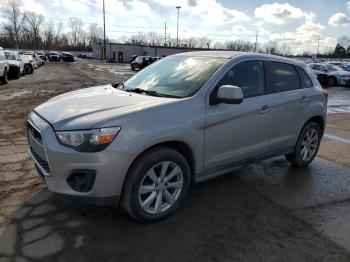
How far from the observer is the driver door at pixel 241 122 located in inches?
158

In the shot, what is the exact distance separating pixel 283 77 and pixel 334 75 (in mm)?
22273

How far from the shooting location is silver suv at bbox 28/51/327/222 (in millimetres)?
3250

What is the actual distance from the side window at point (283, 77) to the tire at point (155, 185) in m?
2.01

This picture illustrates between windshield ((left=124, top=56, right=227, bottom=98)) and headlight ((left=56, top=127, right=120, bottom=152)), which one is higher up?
windshield ((left=124, top=56, right=227, bottom=98))

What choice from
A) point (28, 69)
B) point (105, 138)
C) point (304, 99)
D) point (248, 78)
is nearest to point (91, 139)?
point (105, 138)

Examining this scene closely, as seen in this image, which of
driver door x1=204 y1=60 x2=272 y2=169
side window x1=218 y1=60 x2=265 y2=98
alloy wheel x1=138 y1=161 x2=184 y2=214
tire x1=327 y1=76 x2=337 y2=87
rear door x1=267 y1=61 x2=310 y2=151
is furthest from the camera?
tire x1=327 y1=76 x2=337 y2=87

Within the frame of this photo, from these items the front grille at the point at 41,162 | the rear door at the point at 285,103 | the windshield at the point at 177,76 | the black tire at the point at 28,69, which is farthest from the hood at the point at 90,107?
the black tire at the point at 28,69

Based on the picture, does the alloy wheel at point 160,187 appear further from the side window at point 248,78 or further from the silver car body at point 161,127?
the side window at point 248,78

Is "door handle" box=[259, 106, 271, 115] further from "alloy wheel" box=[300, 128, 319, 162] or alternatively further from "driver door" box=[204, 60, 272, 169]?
"alloy wheel" box=[300, 128, 319, 162]

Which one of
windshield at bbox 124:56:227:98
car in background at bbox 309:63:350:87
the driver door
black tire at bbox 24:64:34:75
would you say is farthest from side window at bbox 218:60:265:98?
black tire at bbox 24:64:34:75

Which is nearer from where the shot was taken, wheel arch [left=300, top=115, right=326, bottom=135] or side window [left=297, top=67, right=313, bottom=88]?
side window [left=297, top=67, right=313, bottom=88]

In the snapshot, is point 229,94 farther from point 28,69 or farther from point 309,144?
point 28,69

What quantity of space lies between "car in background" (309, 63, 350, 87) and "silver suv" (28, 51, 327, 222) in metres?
21.7

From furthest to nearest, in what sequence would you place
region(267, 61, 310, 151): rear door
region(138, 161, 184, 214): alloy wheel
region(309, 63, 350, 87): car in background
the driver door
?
region(309, 63, 350, 87): car in background
region(267, 61, 310, 151): rear door
the driver door
region(138, 161, 184, 214): alloy wheel
